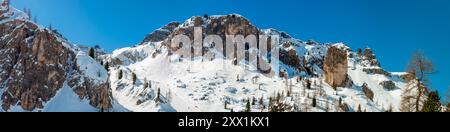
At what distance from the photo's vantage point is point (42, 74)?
401 ft

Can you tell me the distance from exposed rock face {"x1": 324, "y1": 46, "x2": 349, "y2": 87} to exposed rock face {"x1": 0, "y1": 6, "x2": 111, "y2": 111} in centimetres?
8518

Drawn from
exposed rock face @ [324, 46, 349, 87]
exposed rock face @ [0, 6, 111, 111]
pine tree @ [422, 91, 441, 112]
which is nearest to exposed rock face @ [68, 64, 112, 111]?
exposed rock face @ [0, 6, 111, 111]

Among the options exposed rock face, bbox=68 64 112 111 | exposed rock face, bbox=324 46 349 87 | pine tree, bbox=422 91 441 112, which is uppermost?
exposed rock face, bbox=324 46 349 87

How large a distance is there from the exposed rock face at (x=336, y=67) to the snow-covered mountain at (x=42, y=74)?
82.5 m

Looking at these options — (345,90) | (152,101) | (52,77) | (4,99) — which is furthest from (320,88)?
(4,99)

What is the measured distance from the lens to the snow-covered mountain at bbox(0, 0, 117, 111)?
117 m

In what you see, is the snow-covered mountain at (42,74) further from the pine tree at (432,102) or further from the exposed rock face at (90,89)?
the pine tree at (432,102)

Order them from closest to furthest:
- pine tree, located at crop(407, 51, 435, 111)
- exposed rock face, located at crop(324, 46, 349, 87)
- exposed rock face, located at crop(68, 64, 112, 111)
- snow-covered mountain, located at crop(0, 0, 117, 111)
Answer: pine tree, located at crop(407, 51, 435, 111) → snow-covered mountain, located at crop(0, 0, 117, 111) → exposed rock face, located at crop(68, 64, 112, 111) → exposed rock face, located at crop(324, 46, 349, 87)

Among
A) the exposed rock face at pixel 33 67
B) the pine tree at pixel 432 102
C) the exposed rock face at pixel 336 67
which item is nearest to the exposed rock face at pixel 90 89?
the exposed rock face at pixel 33 67

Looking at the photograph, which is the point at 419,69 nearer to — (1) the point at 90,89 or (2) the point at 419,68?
(2) the point at 419,68

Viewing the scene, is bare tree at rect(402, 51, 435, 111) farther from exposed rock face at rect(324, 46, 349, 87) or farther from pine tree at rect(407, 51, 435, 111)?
exposed rock face at rect(324, 46, 349, 87)
